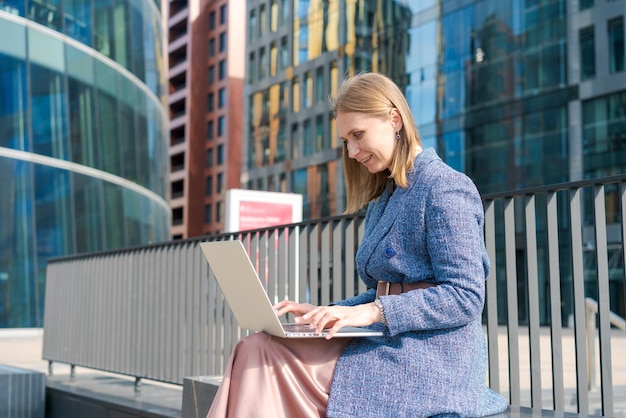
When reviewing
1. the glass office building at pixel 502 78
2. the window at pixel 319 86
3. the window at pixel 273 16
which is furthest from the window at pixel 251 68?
the glass office building at pixel 502 78

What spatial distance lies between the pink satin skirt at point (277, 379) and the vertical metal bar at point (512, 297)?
1.38 m

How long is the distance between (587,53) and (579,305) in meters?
28.0

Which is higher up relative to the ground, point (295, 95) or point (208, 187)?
point (295, 95)

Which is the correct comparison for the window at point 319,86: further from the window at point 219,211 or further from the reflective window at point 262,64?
the window at point 219,211

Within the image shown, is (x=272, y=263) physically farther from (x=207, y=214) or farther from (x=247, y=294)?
(x=207, y=214)

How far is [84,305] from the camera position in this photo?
24.8 ft

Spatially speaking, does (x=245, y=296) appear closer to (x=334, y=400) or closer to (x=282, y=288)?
(x=334, y=400)

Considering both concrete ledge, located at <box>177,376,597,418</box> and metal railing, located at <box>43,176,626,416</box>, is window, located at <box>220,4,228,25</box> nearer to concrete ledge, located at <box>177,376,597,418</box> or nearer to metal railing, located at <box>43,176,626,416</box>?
metal railing, located at <box>43,176,626,416</box>

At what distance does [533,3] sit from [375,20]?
964cm

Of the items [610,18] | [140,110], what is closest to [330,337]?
[140,110]

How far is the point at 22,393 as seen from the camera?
673 cm

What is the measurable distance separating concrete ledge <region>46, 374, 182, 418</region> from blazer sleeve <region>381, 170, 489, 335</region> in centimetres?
308

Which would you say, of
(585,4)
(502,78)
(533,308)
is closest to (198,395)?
(533,308)

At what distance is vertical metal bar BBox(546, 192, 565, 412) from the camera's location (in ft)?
11.2
